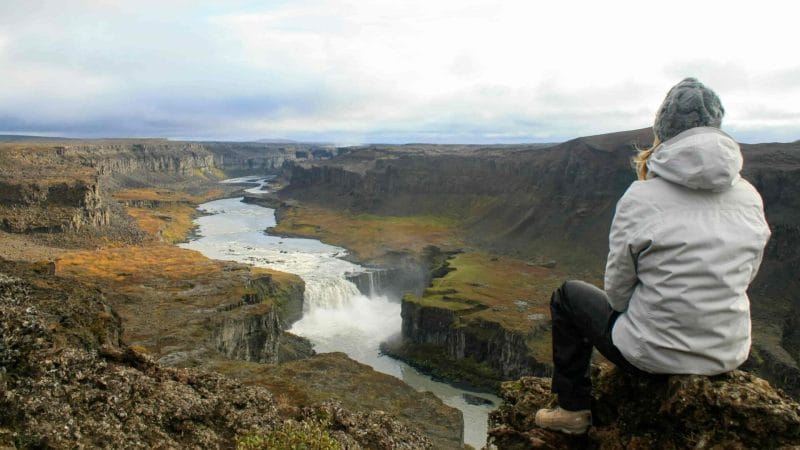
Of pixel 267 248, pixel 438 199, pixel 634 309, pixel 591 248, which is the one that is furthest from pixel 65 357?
pixel 438 199

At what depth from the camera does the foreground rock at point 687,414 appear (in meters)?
5.52

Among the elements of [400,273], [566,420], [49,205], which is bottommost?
[400,273]

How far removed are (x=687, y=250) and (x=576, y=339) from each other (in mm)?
1874

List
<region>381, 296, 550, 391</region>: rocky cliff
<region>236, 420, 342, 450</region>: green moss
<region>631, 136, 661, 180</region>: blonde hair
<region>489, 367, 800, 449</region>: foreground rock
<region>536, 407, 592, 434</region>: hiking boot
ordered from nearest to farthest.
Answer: <region>489, 367, 800, 449</region>: foreground rock, <region>631, 136, 661, 180</region>: blonde hair, <region>536, 407, 592, 434</region>: hiking boot, <region>236, 420, 342, 450</region>: green moss, <region>381, 296, 550, 391</region>: rocky cliff

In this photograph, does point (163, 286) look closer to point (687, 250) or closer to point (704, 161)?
point (687, 250)

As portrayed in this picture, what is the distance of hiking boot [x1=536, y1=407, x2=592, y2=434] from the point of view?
6.56m

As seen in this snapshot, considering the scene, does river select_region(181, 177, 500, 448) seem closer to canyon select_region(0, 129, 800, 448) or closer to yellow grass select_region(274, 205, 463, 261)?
canyon select_region(0, 129, 800, 448)

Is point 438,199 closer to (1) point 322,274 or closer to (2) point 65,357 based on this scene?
(1) point 322,274

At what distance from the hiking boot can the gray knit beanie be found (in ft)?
11.3

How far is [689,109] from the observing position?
5648mm

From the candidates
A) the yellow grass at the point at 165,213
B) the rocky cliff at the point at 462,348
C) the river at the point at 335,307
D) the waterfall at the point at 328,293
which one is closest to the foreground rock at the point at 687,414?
the river at the point at 335,307

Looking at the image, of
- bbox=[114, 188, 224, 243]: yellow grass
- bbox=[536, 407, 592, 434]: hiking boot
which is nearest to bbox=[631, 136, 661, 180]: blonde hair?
bbox=[536, 407, 592, 434]: hiking boot

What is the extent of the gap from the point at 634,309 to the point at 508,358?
157 ft

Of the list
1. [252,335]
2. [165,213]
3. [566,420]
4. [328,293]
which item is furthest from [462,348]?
[165,213]
